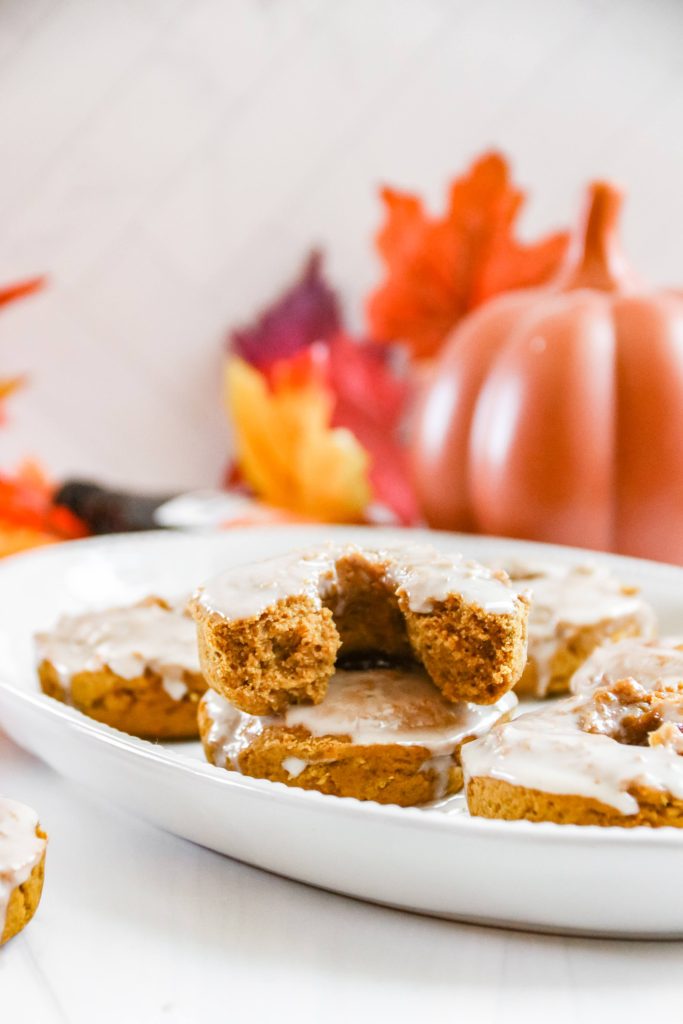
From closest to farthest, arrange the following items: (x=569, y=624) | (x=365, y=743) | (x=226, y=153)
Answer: (x=365, y=743) → (x=569, y=624) → (x=226, y=153)

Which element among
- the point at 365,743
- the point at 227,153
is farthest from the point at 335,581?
the point at 227,153

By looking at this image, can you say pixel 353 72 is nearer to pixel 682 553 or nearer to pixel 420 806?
pixel 682 553

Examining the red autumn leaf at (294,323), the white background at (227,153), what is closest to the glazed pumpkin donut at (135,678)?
the red autumn leaf at (294,323)

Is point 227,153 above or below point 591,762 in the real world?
above

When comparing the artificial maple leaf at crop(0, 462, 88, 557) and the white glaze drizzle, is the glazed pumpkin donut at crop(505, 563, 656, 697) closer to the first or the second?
the white glaze drizzle

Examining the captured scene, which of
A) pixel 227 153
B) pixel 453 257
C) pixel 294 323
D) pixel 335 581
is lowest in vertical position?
pixel 335 581

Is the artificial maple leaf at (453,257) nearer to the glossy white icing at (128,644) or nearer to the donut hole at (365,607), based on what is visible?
the glossy white icing at (128,644)

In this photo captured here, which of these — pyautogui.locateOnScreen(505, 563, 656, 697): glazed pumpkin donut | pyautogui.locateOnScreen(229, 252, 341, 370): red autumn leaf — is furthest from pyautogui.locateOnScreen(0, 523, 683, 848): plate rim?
pyautogui.locateOnScreen(229, 252, 341, 370): red autumn leaf

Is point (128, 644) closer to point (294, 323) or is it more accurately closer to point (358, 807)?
point (358, 807)
